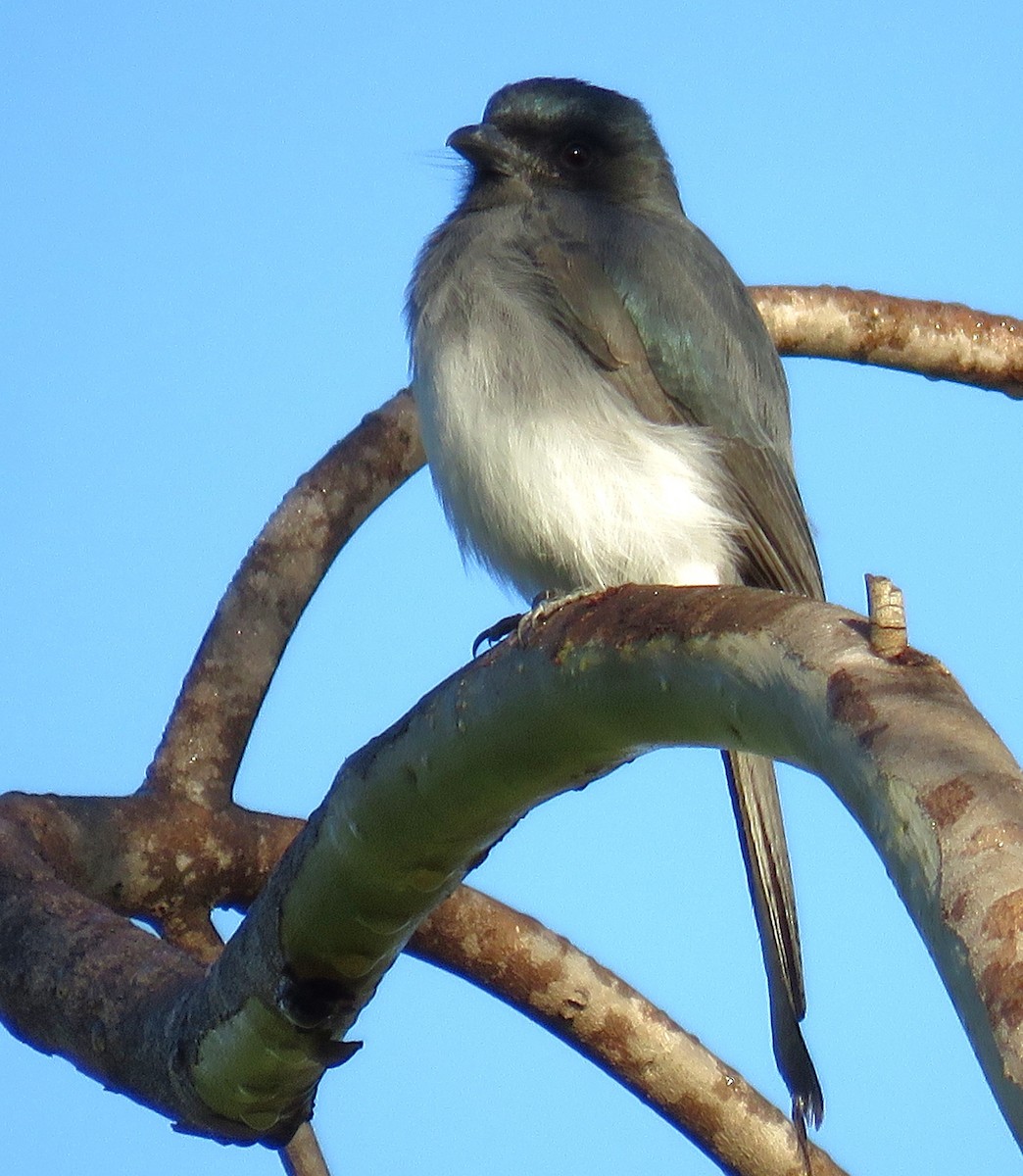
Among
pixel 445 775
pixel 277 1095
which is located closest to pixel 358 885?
pixel 445 775

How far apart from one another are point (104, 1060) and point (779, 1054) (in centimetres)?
142

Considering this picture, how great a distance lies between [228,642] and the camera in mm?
5383

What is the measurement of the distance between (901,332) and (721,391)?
6.92 feet

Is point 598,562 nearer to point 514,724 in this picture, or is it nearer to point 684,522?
point 684,522

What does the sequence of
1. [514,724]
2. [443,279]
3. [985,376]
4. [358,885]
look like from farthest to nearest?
[985,376] < [443,279] < [358,885] < [514,724]

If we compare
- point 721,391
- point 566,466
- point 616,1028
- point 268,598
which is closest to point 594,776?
point 566,466

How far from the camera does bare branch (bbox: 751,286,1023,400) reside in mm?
6469

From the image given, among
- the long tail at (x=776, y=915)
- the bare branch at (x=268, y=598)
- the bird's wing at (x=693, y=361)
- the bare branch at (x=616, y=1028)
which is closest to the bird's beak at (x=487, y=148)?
the bird's wing at (x=693, y=361)

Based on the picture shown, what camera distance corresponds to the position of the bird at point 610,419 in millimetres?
4289

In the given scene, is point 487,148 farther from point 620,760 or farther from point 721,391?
point 620,760

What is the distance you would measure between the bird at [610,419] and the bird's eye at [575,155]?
23cm

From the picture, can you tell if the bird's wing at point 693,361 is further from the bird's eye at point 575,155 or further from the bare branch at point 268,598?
the bare branch at point 268,598

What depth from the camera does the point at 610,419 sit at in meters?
4.37

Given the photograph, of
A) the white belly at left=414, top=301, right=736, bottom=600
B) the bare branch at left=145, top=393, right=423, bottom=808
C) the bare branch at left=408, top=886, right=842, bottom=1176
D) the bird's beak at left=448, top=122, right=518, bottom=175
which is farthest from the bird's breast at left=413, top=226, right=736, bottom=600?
the bare branch at left=145, top=393, right=423, bottom=808
